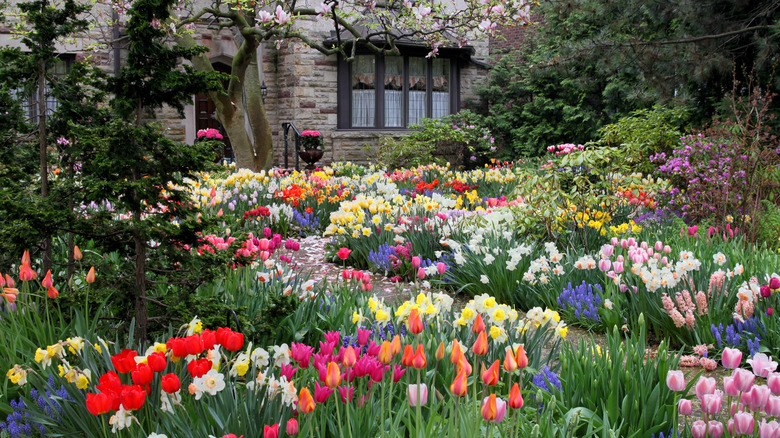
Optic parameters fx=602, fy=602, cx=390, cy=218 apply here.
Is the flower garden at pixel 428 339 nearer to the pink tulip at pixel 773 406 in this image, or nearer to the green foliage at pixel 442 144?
the pink tulip at pixel 773 406

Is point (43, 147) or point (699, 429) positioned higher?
point (43, 147)

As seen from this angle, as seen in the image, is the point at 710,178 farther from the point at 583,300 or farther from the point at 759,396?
the point at 759,396

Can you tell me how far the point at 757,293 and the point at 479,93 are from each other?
14418mm

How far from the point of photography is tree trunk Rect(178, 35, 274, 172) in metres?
11.3

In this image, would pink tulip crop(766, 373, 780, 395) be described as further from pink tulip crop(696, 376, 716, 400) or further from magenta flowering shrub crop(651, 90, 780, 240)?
magenta flowering shrub crop(651, 90, 780, 240)

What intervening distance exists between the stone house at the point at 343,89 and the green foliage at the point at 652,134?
22.8 ft

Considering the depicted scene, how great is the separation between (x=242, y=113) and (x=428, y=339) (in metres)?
9.77

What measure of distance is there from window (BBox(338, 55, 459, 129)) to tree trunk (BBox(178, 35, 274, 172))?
168 inches

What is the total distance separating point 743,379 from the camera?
1627 millimetres

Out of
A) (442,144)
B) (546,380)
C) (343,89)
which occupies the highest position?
(343,89)

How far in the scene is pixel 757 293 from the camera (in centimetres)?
328

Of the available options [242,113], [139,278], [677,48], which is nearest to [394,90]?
[242,113]

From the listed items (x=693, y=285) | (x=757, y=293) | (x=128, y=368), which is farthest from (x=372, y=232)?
(x=128, y=368)

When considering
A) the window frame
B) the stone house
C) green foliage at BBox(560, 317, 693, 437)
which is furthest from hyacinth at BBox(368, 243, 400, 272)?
the window frame
